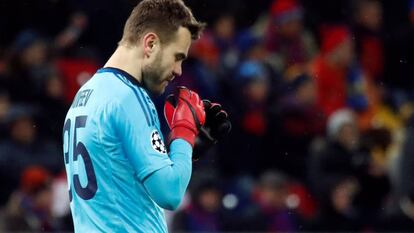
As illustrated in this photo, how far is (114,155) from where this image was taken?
4.25 m

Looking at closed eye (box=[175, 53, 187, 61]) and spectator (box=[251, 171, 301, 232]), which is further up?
closed eye (box=[175, 53, 187, 61])

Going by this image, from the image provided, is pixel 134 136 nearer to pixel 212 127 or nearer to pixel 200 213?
pixel 212 127

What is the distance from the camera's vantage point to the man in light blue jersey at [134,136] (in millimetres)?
4199

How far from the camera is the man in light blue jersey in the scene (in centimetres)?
420

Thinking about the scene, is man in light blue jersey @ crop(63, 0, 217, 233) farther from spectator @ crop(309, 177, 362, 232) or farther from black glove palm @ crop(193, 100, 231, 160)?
spectator @ crop(309, 177, 362, 232)

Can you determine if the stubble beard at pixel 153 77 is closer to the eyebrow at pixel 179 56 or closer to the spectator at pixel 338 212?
the eyebrow at pixel 179 56

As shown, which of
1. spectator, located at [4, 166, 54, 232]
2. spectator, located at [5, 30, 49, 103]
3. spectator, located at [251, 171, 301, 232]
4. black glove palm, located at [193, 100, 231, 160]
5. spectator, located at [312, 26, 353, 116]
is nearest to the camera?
black glove palm, located at [193, 100, 231, 160]

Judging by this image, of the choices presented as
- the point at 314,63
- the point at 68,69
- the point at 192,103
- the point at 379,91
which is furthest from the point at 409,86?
the point at 192,103

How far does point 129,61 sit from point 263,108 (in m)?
5.42

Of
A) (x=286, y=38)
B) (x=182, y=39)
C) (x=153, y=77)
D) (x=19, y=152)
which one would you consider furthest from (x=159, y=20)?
(x=286, y=38)

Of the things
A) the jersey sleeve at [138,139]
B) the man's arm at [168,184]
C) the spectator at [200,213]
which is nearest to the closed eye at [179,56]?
the jersey sleeve at [138,139]

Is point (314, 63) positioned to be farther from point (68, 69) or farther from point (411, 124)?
point (68, 69)

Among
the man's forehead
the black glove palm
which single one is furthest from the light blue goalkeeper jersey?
the black glove palm

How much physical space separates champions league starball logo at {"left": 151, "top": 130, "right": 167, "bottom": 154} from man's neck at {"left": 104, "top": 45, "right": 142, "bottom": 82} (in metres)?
0.24
